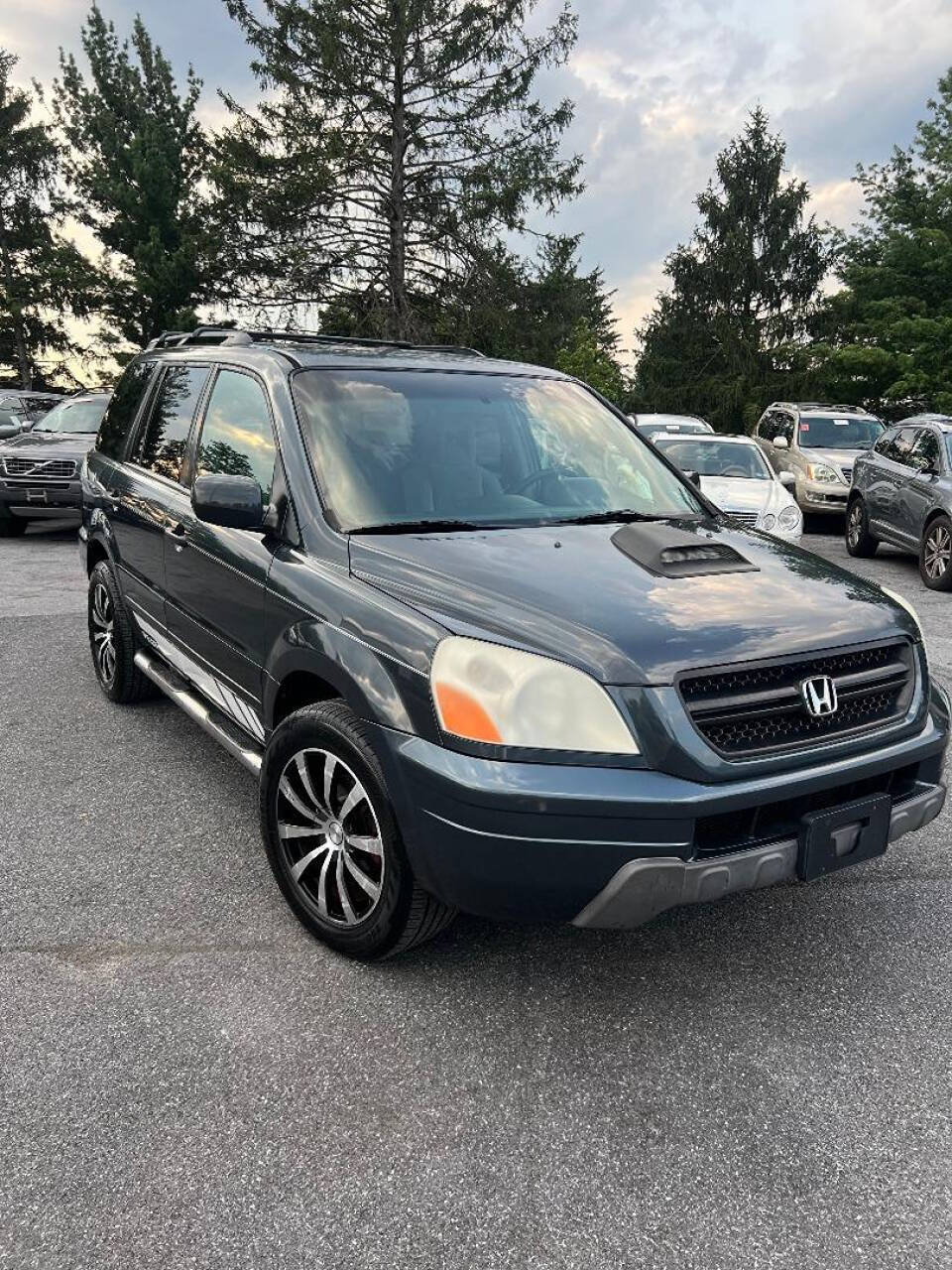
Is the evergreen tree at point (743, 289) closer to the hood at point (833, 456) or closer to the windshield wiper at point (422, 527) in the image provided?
the hood at point (833, 456)

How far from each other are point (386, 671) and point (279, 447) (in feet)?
3.65

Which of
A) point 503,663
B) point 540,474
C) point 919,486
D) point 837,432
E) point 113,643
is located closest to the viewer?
point 503,663

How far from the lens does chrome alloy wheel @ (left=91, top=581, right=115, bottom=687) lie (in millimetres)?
5090

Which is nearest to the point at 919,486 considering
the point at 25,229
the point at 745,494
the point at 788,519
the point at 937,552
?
the point at 937,552

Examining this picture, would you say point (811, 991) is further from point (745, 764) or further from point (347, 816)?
point (347, 816)

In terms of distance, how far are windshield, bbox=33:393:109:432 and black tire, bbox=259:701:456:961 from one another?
11.0m

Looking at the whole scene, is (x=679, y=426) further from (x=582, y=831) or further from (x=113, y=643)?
(x=582, y=831)

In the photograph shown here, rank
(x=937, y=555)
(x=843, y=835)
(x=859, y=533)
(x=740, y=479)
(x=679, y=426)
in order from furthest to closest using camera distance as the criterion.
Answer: (x=679, y=426)
(x=859, y=533)
(x=740, y=479)
(x=937, y=555)
(x=843, y=835)

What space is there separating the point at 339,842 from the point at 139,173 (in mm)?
29535

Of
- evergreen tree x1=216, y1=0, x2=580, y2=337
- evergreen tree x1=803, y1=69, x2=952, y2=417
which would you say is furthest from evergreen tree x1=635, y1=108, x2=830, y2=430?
evergreen tree x1=216, y1=0, x2=580, y2=337

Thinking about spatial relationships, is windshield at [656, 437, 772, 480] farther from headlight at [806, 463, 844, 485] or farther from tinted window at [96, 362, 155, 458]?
tinted window at [96, 362, 155, 458]

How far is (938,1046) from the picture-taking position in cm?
250

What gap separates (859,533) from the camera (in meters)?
11.8

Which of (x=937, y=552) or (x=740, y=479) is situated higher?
(x=740, y=479)
